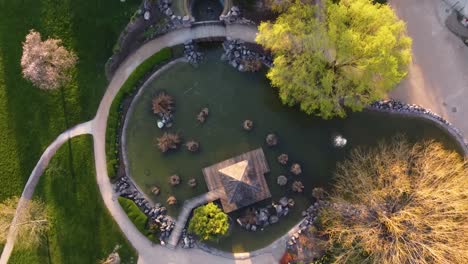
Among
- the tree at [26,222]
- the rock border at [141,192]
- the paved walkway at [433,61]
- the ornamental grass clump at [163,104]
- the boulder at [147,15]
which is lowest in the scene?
the tree at [26,222]

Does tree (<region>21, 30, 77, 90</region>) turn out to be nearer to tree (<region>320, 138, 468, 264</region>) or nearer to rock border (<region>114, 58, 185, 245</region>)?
rock border (<region>114, 58, 185, 245</region>)

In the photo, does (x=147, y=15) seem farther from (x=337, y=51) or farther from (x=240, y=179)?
(x=337, y=51)

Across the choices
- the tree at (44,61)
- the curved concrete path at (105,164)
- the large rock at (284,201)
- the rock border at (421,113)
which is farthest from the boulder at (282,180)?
the tree at (44,61)

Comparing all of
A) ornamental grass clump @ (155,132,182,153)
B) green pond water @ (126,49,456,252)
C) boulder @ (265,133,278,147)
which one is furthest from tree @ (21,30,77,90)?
boulder @ (265,133,278,147)

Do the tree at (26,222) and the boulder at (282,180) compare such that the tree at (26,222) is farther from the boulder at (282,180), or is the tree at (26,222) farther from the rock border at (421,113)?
the rock border at (421,113)

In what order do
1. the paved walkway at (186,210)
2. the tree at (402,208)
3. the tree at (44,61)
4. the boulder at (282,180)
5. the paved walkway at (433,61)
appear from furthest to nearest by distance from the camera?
1. the paved walkway at (433,61)
2. the boulder at (282,180)
3. the paved walkway at (186,210)
4. the tree at (44,61)
5. the tree at (402,208)

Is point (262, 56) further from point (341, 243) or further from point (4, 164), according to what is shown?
point (4, 164)

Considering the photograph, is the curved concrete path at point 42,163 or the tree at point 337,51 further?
the curved concrete path at point 42,163

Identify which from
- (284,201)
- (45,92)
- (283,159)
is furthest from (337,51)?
(45,92)

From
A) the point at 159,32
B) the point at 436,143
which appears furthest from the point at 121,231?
the point at 436,143
